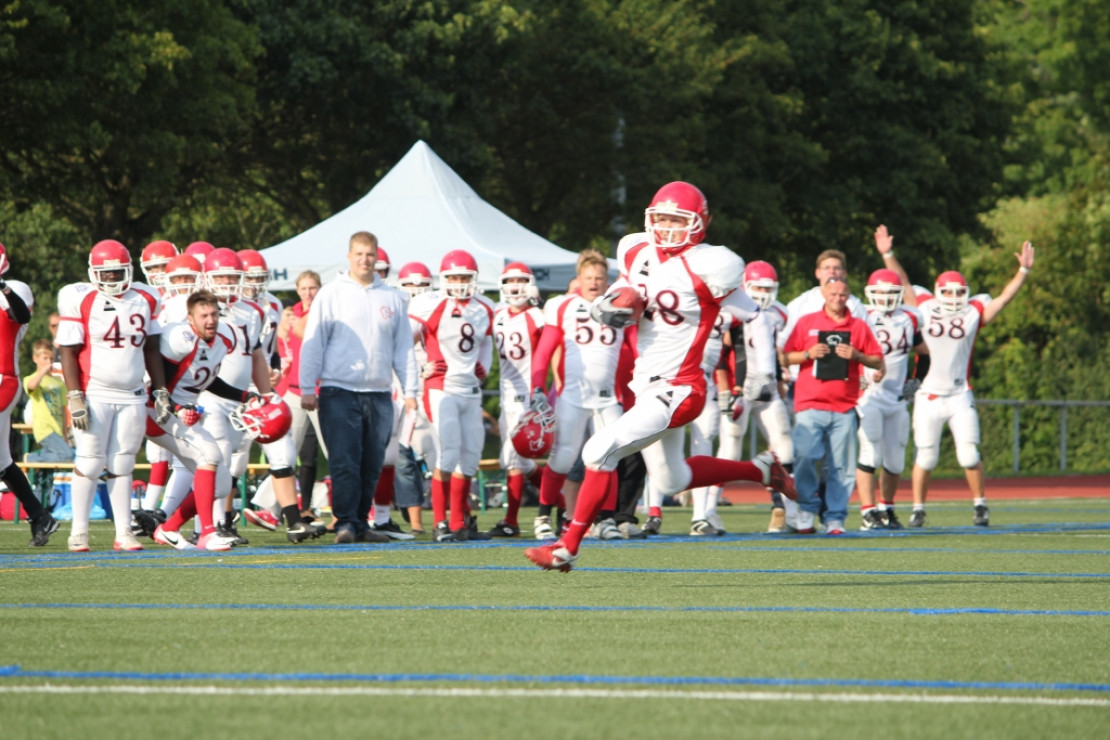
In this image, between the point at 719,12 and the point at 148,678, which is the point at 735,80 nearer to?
the point at 719,12

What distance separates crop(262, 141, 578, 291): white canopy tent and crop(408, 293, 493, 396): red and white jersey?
4.71 m

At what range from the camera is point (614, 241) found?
1410 inches

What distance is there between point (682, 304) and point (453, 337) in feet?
13.8

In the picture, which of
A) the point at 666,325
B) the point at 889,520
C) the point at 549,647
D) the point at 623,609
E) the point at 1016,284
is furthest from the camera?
the point at 1016,284

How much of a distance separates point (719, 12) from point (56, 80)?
15755 millimetres

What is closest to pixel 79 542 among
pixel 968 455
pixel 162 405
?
pixel 162 405

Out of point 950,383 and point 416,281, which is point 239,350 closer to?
point 416,281

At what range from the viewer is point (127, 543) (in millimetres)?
11164

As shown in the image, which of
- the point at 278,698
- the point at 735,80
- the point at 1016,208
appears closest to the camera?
the point at 278,698

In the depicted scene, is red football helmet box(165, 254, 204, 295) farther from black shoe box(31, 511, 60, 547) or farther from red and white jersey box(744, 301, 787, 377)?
red and white jersey box(744, 301, 787, 377)

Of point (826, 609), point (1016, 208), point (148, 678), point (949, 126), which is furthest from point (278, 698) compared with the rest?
point (1016, 208)

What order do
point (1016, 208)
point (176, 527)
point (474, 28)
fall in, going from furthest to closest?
point (1016, 208) → point (474, 28) → point (176, 527)

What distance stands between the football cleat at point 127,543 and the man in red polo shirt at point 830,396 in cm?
495

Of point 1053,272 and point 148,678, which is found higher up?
point 1053,272
